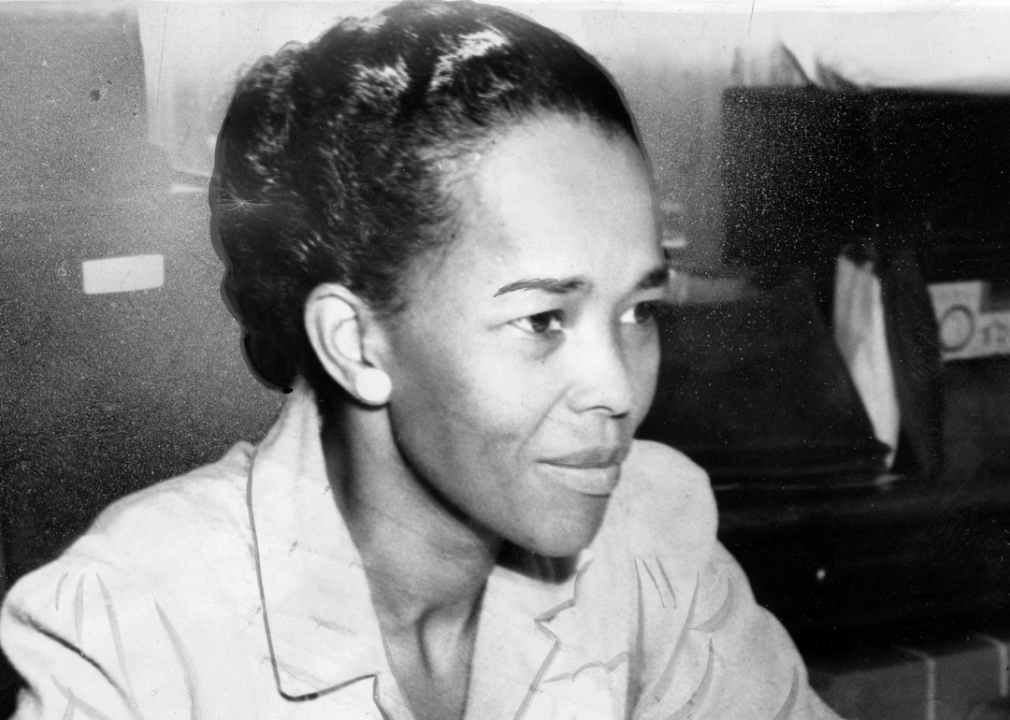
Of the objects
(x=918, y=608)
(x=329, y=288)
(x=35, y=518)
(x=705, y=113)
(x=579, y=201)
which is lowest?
(x=918, y=608)

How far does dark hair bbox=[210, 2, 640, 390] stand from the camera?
1836 millimetres

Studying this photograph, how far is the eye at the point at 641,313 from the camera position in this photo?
6.47 ft

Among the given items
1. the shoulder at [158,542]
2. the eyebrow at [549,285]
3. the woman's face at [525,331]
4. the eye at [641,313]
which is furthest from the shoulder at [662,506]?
the shoulder at [158,542]

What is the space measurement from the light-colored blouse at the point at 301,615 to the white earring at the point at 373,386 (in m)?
0.11

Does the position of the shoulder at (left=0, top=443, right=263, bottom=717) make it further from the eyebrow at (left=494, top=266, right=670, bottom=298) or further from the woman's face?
the eyebrow at (left=494, top=266, right=670, bottom=298)

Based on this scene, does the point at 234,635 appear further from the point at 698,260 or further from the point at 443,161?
the point at 698,260

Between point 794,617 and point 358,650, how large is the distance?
40.1 inches

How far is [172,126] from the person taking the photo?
1.91m

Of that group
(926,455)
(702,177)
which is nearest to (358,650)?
(702,177)

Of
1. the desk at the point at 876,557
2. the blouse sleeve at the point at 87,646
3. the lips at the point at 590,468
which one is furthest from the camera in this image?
the desk at the point at 876,557

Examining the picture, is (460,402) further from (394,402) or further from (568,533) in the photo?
(568,533)

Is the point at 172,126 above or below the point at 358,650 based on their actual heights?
above

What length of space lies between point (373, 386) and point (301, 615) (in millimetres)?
478

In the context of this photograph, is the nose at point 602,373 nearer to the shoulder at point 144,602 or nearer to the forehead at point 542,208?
the forehead at point 542,208
